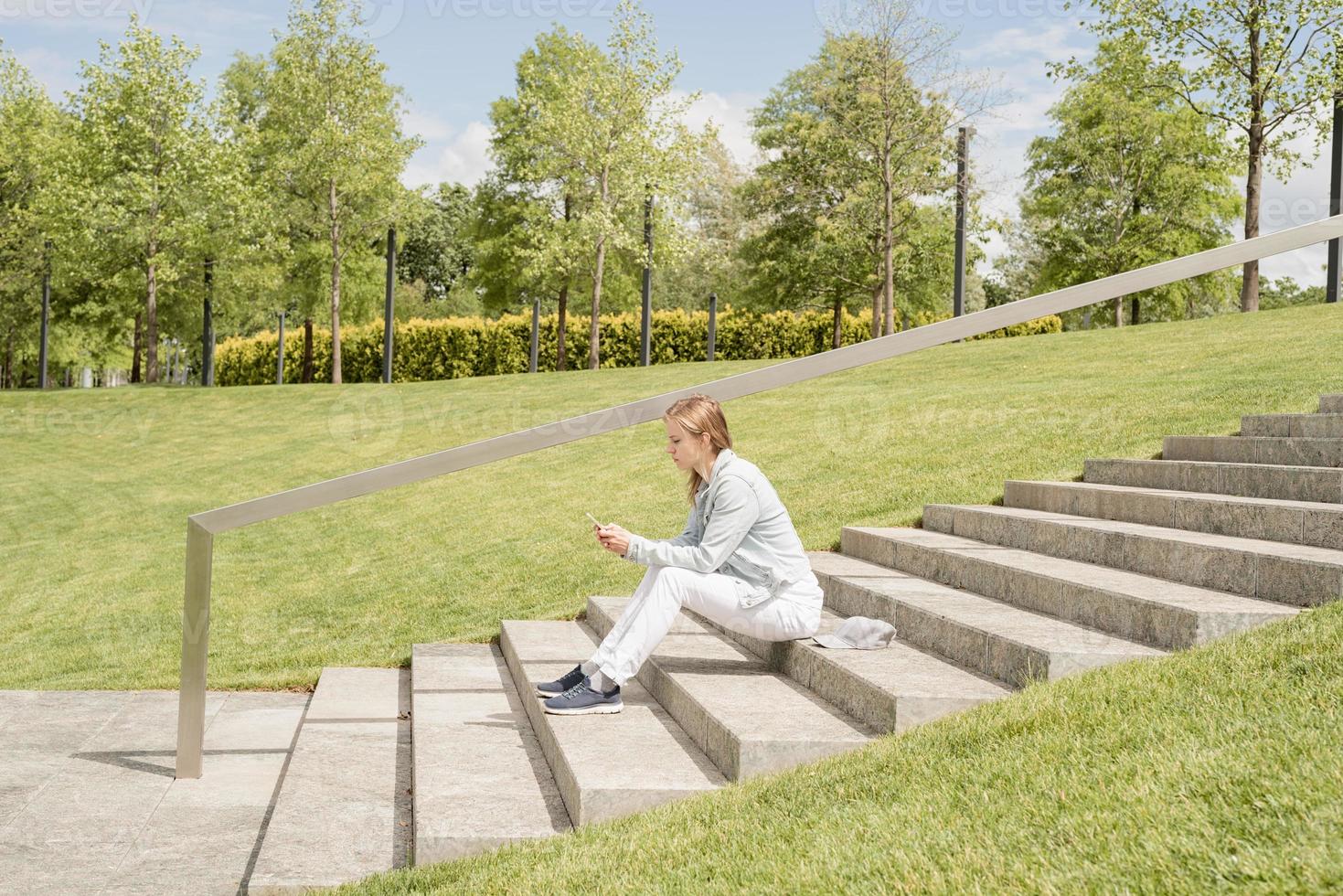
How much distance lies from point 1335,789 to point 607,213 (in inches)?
1070

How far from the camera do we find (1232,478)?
654 cm

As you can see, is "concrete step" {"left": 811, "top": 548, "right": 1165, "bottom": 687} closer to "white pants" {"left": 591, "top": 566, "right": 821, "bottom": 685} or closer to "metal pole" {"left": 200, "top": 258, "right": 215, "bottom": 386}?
"white pants" {"left": 591, "top": 566, "right": 821, "bottom": 685}

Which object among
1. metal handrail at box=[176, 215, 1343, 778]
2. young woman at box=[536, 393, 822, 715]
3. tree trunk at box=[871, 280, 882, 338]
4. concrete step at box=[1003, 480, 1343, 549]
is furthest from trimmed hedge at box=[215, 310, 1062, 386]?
young woman at box=[536, 393, 822, 715]

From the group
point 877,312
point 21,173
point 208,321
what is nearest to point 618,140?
point 877,312

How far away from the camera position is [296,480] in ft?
54.0

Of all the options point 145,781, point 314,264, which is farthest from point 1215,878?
point 314,264

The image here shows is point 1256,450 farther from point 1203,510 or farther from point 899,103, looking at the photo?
point 899,103

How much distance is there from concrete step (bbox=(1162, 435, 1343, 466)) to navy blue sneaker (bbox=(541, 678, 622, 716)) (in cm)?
418

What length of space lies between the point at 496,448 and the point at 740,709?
1.61 m

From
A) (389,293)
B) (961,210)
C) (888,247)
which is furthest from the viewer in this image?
(888,247)

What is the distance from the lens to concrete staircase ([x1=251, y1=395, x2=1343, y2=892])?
4.20m

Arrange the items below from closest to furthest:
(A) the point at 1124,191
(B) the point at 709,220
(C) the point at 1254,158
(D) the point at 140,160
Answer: (C) the point at 1254,158, (D) the point at 140,160, (A) the point at 1124,191, (B) the point at 709,220

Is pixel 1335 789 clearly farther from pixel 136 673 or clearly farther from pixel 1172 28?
pixel 1172 28

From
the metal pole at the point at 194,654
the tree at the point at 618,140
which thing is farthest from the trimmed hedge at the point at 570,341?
the metal pole at the point at 194,654
